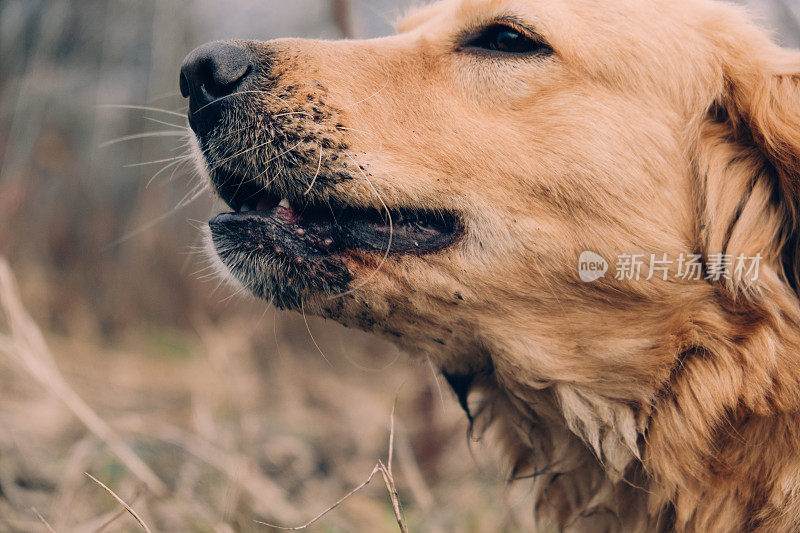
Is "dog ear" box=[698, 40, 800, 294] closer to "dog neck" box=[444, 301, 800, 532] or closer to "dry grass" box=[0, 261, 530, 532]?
"dog neck" box=[444, 301, 800, 532]

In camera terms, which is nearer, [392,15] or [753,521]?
[753,521]

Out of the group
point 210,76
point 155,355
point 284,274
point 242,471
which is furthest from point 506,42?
point 155,355

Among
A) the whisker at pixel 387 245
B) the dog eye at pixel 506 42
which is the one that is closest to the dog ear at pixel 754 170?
the dog eye at pixel 506 42

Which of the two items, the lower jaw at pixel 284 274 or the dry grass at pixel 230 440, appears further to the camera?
the dry grass at pixel 230 440

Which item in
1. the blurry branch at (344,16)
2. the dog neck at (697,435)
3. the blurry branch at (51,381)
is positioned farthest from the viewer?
the blurry branch at (344,16)

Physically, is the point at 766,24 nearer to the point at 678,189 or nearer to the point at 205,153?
the point at 678,189

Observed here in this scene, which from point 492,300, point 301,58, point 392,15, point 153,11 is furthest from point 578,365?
point 153,11

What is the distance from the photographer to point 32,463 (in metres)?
2.64

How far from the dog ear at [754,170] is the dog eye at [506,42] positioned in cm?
62

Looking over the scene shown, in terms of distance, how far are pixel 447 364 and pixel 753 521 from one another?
99 centimetres

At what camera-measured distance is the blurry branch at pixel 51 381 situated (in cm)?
221

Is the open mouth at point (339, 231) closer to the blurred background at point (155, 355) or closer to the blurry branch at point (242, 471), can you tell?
the blurred background at point (155, 355)

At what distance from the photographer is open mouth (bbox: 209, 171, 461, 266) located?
1757 mm

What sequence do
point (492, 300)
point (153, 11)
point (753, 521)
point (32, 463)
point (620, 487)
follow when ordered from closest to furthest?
point (753, 521)
point (492, 300)
point (620, 487)
point (32, 463)
point (153, 11)
